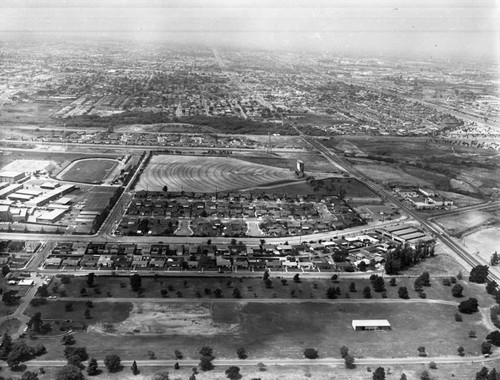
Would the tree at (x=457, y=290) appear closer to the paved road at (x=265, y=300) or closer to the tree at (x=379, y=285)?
the paved road at (x=265, y=300)

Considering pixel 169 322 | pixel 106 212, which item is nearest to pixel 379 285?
pixel 169 322

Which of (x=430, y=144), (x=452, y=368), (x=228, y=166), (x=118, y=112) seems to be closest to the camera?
(x=452, y=368)

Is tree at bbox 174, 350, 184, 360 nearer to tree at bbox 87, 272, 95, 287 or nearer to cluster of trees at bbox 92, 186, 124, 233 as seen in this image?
tree at bbox 87, 272, 95, 287

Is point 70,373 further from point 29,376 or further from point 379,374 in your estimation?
point 379,374

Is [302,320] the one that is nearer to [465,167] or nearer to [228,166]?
[228,166]

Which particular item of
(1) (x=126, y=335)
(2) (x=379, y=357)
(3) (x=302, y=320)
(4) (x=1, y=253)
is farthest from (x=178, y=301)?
(4) (x=1, y=253)

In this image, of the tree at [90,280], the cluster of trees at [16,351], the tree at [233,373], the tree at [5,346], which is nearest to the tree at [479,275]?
the tree at [233,373]

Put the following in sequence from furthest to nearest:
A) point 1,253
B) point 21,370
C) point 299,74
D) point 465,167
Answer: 1. point 299,74
2. point 465,167
3. point 1,253
4. point 21,370
